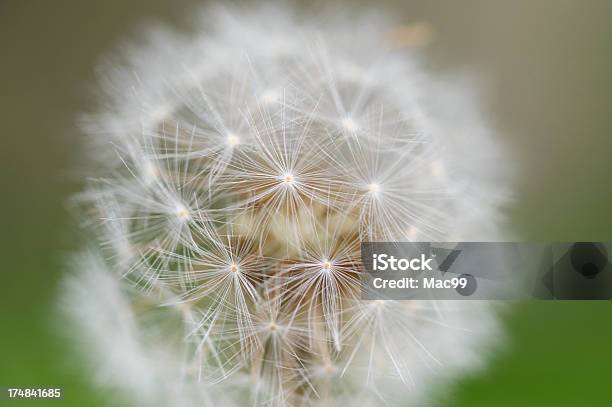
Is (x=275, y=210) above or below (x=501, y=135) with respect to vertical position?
below

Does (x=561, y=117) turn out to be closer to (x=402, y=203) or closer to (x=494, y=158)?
(x=494, y=158)

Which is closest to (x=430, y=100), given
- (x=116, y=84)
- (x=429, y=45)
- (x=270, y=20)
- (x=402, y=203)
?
(x=429, y=45)

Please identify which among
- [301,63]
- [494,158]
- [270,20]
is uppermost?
[270,20]
